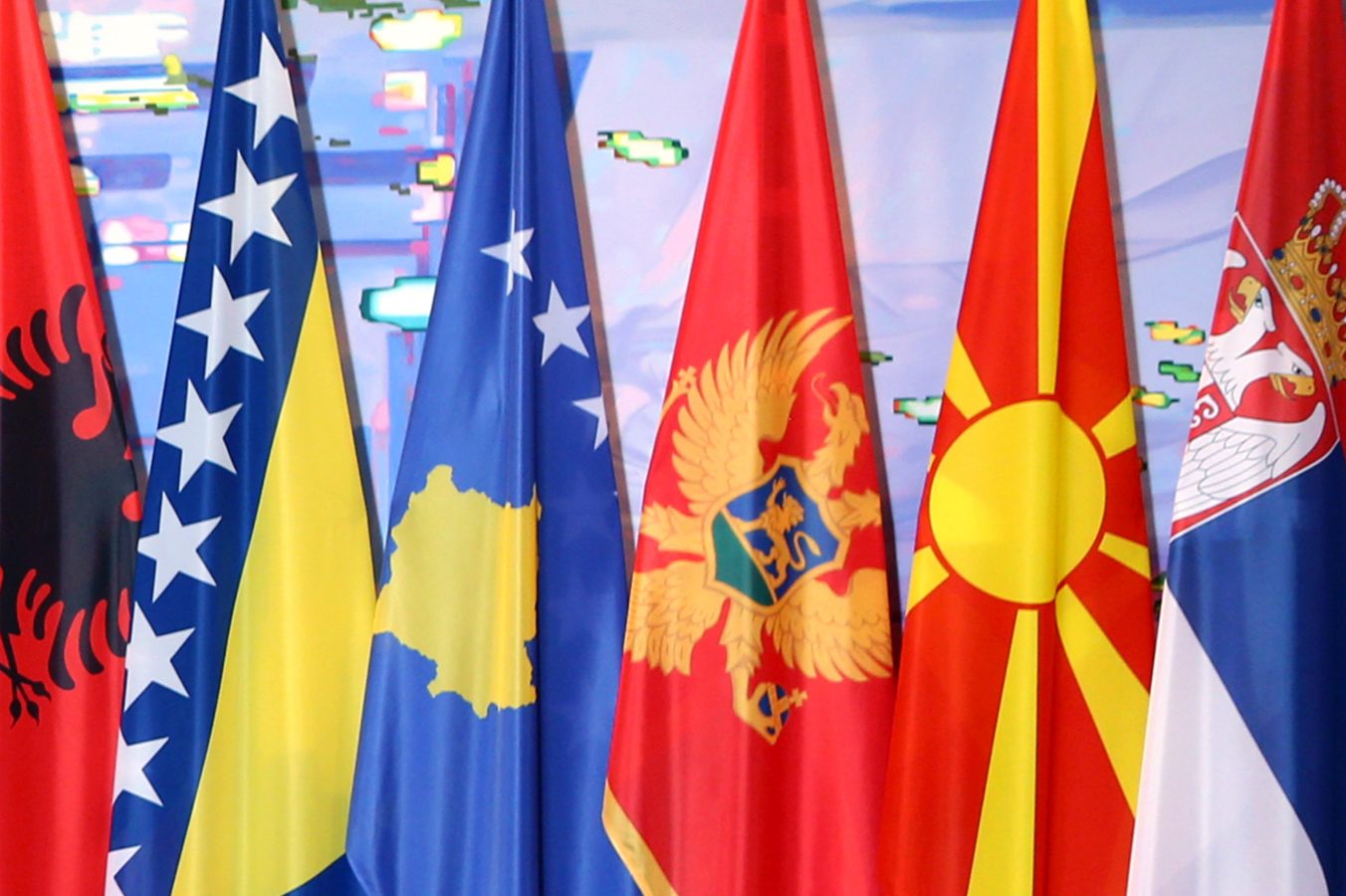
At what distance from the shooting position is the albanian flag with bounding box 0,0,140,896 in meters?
1.35

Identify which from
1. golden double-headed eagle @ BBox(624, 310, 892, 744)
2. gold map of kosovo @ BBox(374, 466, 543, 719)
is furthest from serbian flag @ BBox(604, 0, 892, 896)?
gold map of kosovo @ BBox(374, 466, 543, 719)

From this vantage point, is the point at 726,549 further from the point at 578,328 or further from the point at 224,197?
the point at 224,197

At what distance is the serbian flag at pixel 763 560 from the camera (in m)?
1.32

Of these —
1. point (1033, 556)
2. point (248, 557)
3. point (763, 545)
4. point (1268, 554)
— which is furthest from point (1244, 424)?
point (248, 557)

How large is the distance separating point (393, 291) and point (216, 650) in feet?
1.59

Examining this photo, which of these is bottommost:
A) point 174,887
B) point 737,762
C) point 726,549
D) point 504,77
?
point 174,887

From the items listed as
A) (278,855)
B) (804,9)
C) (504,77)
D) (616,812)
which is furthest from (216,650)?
(804,9)

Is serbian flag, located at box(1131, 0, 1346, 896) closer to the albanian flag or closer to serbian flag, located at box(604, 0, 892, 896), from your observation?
serbian flag, located at box(604, 0, 892, 896)

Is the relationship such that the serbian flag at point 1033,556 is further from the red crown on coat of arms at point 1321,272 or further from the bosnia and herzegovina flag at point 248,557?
the bosnia and herzegovina flag at point 248,557

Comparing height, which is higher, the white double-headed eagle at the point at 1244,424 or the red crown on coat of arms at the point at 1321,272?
the red crown on coat of arms at the point at 1321,272

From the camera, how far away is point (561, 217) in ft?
4.64

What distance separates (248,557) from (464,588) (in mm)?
251

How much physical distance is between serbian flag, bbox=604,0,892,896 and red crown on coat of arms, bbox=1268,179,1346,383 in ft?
1.53

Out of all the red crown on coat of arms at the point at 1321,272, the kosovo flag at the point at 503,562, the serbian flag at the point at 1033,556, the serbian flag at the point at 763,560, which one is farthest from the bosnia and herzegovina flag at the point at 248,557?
the red crown on coat of arms at the point at 1321,272
